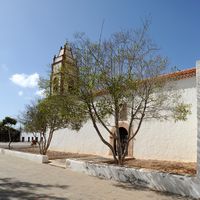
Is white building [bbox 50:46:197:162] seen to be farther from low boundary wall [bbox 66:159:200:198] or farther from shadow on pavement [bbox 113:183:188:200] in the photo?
shadow on pavement [bbox 113:183:188:200]

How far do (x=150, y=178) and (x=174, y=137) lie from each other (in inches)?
243

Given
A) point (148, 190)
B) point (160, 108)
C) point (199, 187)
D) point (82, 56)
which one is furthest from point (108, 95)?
point (199, 187)

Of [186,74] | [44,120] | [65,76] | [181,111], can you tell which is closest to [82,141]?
[44,120]

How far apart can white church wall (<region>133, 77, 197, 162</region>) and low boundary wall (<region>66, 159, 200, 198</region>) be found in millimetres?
5135

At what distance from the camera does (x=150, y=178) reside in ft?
29.8

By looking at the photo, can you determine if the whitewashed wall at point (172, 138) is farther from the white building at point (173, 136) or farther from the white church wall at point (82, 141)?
the white church wall at point (82, 141)

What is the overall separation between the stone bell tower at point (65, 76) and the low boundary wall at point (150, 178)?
338 centimetres

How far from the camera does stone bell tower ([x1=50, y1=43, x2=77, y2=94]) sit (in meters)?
11.9

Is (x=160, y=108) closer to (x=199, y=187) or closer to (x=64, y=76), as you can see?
(x=64, y=76)

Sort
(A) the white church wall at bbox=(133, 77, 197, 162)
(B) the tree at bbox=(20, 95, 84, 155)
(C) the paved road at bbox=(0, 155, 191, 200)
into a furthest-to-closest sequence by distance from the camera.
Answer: (B) the tree at bbox=(20, 95, 84, 155), (A) the white church wall at bbox=(133, 77, 197, 162), (C) the paved road at bbox=(0, 155, 191, 200)

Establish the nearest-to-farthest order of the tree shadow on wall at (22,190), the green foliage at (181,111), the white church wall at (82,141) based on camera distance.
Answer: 1. the tree shadow on wall at (22,190)
2. the green foliage at (181,111)
3. the white church wall at (82,141)

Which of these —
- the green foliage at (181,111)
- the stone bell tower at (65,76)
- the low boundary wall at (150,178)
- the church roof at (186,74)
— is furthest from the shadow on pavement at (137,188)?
the church roof at (186,74)

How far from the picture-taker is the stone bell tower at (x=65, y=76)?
468 inches

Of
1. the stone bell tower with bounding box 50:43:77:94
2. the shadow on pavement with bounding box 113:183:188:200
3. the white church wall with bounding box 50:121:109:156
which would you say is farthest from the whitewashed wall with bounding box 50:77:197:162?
the stone bell tower with bounding box 50:43:77:94
